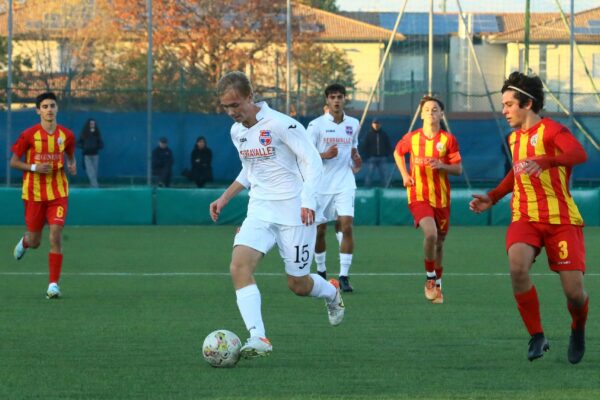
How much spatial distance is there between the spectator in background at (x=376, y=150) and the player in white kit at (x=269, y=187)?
1904 centimetres

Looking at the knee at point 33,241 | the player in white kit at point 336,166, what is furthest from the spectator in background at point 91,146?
the player in white kit at point 336,166

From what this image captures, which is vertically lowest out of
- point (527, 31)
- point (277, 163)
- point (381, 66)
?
point (277, 163)

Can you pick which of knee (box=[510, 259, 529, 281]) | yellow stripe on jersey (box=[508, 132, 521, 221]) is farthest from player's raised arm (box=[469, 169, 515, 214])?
knee (box=[510, 259, 529, 281])

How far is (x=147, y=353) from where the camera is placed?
8.55 metres

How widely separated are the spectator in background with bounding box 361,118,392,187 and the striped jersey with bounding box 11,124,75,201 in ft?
49.6

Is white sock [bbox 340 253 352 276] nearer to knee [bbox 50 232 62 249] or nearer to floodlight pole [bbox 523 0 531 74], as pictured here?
knee [bbox 50 232 62 249]

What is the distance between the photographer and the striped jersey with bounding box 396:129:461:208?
41.2ft

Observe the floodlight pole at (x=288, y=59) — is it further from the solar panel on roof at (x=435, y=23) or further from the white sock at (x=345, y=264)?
the white sock at (x=345, y=264)

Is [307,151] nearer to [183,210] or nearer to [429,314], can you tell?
[429,314]

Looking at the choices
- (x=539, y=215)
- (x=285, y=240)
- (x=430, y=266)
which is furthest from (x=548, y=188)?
(x=430, y=266)

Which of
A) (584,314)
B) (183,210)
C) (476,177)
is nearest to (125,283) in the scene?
(584,314)

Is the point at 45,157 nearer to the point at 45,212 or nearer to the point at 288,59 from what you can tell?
the point at 45,212

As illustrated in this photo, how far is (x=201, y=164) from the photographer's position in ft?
90.9

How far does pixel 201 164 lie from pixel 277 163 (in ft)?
63.1
